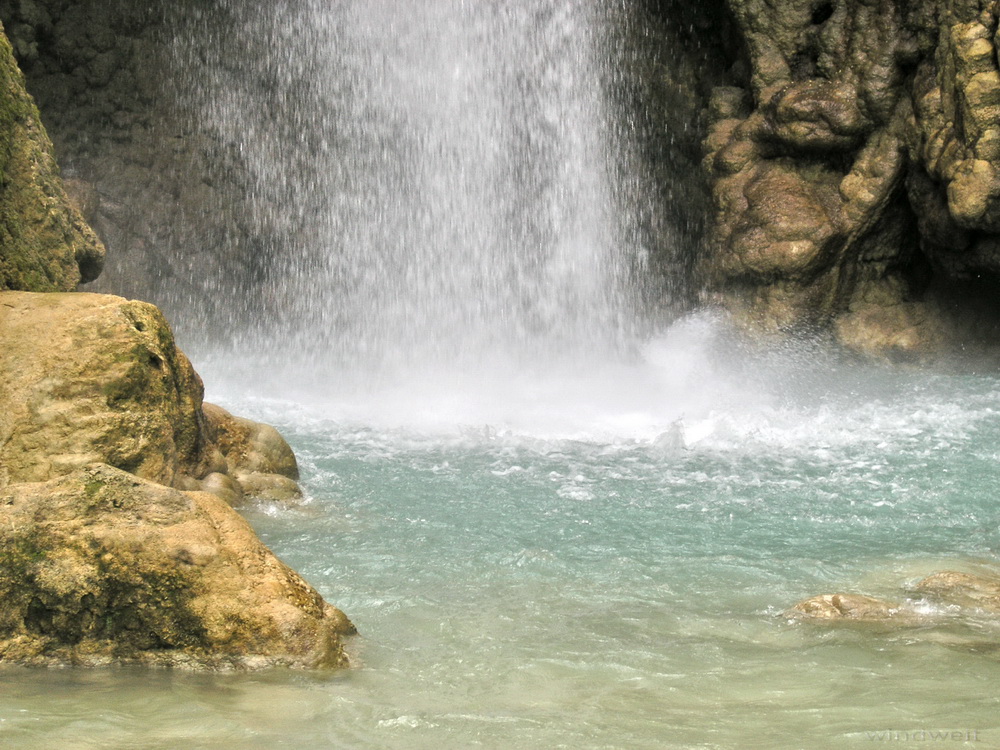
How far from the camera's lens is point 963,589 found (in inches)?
201

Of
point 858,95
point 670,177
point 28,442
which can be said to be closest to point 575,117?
point 670,177

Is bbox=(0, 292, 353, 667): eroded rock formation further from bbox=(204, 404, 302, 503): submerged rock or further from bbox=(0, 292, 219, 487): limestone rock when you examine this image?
bbox=(204, 404, 302, 503): submerged rock

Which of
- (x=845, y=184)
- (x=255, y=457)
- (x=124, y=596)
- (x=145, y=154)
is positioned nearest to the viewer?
(x=124, y=596)

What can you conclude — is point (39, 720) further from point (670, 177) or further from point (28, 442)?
point (670, 177)

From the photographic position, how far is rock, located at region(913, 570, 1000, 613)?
4.99 m

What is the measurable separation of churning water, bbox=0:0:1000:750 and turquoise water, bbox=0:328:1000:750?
24 mm

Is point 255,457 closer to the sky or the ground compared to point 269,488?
closer to the sky

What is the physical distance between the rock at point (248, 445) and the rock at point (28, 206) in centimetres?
135

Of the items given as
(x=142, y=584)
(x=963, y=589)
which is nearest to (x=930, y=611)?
(x=963, y=589)

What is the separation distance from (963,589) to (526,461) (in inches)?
164

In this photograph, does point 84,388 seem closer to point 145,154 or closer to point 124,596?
point 124,596

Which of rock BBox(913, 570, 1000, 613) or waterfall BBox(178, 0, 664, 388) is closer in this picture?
rock BBox(913, 570, 1000, 613)

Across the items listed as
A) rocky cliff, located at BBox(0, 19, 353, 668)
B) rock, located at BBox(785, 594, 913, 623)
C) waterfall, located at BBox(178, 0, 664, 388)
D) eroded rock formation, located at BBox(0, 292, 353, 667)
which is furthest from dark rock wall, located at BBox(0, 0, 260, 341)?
rock, located at BBox(785, 594, 913, 623)

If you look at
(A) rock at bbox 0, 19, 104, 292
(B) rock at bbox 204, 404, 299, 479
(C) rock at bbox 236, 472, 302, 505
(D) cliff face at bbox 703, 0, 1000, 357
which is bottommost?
(C) rock at bbox 236, 472, 302, 505
